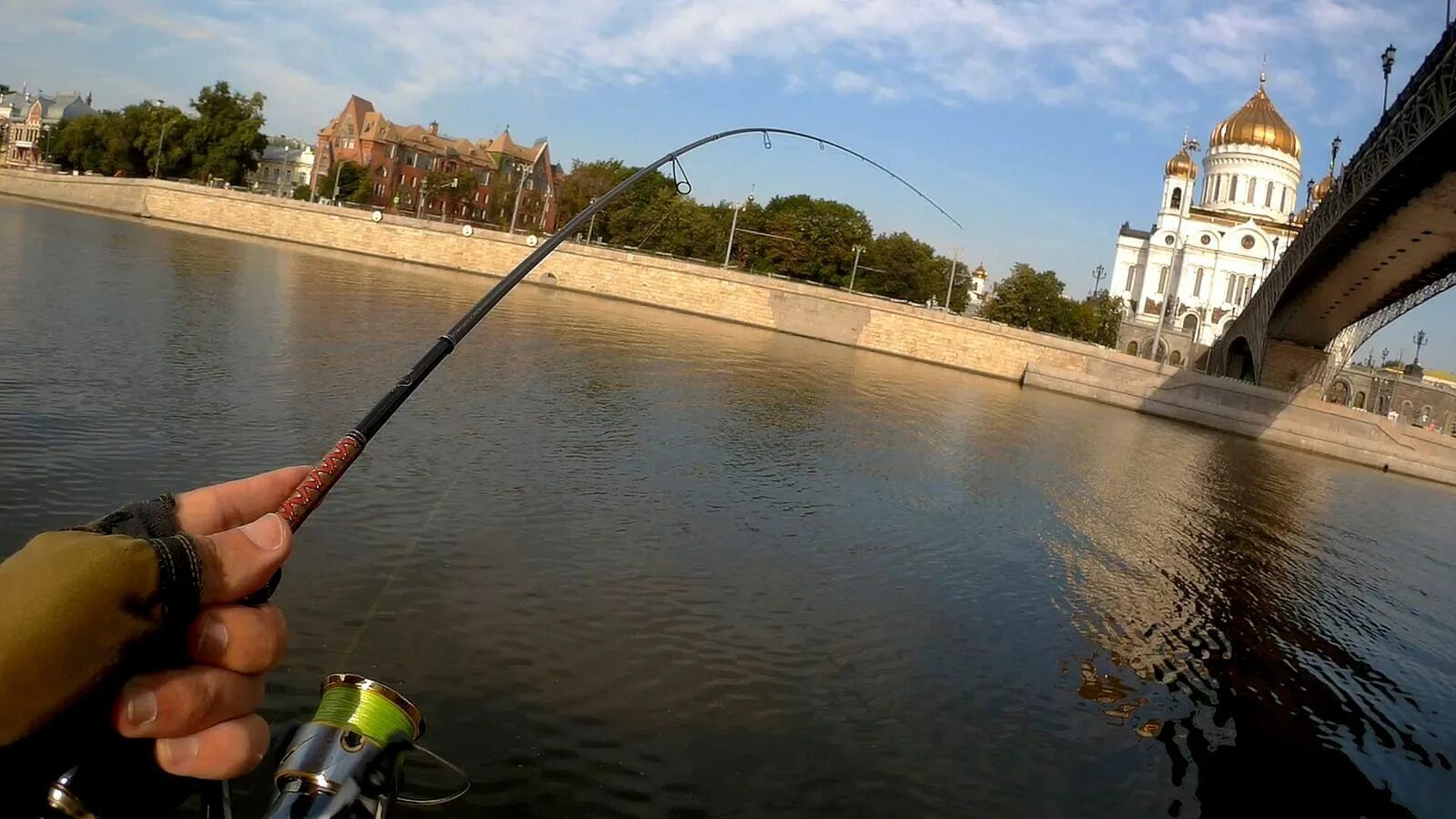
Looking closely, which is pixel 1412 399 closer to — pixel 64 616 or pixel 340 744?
pixel 340 744

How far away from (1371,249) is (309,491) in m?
28.8

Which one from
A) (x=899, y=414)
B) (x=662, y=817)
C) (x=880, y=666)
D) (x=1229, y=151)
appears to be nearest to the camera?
(x=662, y=817)

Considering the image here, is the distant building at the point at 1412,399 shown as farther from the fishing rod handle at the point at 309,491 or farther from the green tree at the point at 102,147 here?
the green tree at the point at 102,147

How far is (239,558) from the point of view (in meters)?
1.59

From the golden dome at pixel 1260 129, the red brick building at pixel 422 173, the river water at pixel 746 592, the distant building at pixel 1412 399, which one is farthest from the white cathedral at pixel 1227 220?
the river water at pixel 746 592

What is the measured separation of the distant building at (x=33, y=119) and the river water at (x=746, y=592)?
324 feet

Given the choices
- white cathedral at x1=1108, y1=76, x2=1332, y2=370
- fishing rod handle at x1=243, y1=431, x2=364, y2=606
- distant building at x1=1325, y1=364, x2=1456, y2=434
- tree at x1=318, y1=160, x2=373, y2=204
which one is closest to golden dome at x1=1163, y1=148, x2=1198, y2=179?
white cathedral at x1=1108, y1=76, x2=1332, y2=370

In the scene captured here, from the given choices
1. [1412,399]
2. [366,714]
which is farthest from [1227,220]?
[366,714]

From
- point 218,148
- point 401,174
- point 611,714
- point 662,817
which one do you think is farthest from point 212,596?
point 401,174

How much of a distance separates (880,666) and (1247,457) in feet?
81.0

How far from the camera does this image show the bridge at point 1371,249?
57.1ft

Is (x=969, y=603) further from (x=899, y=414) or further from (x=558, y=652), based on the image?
(x=899, y=414)

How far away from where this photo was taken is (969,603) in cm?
857

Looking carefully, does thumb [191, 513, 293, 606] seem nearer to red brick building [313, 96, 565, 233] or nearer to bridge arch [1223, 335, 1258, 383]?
bridge arch [1223, 335, 1258, 383]
